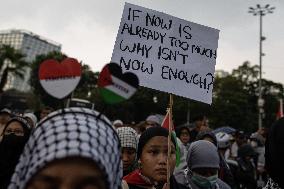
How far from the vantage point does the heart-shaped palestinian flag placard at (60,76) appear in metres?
1.63

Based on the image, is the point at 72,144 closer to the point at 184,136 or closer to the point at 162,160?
the point at 162,160

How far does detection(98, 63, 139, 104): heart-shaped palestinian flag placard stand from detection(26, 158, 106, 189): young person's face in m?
0.26

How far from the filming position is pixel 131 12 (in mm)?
3662

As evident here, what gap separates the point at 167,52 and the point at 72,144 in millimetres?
2241

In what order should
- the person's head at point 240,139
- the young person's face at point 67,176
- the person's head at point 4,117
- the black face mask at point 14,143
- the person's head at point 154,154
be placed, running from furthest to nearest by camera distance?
the person's head at point 240,139, the person's head at point 4,117, the person's head at point 154,154, the black face mask at point 14,143, the young person's face at point 67,176

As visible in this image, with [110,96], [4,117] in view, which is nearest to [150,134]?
[110,96]

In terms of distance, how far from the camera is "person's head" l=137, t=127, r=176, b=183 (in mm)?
3635

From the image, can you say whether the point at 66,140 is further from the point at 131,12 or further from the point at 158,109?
the point at 158,109

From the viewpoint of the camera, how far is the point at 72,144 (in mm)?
1560

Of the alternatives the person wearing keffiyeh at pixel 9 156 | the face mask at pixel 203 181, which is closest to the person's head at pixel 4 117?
the face mask at pixel 203 181

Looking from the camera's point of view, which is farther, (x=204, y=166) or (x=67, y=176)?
(x=204, y=166)

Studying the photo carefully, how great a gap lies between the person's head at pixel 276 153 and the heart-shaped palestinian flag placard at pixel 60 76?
1.04 metres

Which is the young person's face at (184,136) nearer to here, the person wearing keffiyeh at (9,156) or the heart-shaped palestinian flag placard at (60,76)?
the person wearing keffiyeh at (9,156)

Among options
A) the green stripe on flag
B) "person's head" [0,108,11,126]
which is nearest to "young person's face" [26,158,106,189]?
the green stripe on flag
